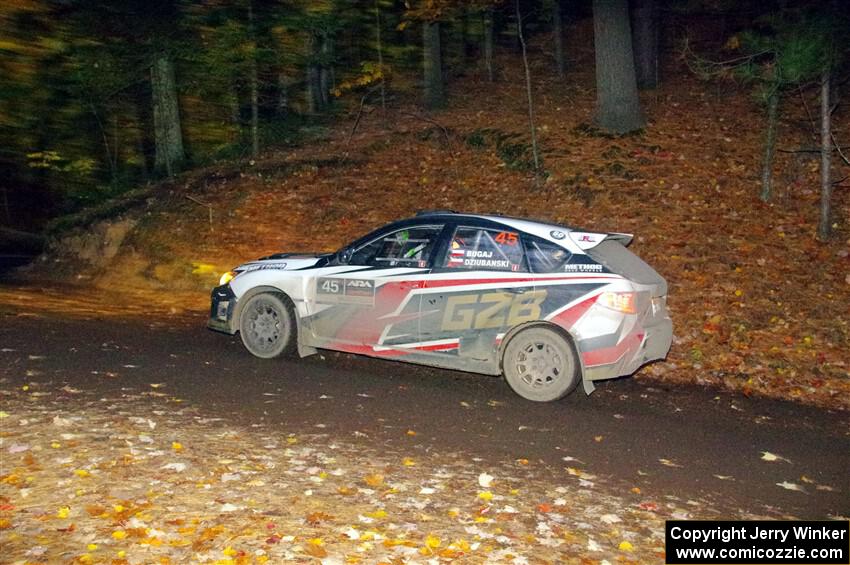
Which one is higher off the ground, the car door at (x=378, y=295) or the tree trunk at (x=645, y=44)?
the tree trunk at (x=645, y=44)

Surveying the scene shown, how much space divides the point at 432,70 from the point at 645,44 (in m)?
5.59

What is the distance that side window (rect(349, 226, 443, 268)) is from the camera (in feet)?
28.8

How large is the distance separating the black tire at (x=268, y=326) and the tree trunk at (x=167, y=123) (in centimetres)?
1230

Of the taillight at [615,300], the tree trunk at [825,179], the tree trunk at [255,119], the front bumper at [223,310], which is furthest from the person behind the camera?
the tree trunk at [255,119]

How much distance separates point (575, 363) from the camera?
26.3 feet

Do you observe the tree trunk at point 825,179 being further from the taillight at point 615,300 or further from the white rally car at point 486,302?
the taillight at point 615,300

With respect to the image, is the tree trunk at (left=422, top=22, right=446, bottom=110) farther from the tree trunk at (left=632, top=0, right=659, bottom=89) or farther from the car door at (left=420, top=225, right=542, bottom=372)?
the car door at (left=420, top=225, right=542, bottom=372)

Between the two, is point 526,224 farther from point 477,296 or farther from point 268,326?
point 268,326

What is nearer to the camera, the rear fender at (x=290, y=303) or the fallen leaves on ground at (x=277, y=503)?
the fallen leaves on ground at (x=277, y=503)

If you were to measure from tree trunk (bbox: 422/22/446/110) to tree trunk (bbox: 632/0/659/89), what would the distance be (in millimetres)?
5155

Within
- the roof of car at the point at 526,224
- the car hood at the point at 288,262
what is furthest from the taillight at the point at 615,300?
the car hood at the point at 288,262

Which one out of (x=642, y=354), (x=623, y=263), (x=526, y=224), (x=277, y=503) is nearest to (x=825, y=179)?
(x=623, y=263)

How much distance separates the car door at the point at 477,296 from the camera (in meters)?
8.22

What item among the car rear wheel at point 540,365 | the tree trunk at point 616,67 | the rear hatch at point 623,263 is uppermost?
the tree trunk at point 616,67
